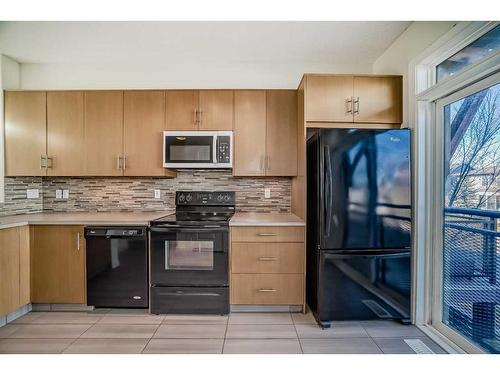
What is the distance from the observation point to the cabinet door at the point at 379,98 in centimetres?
255

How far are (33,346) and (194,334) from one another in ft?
3.73

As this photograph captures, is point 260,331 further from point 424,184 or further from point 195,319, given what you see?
point 424,184

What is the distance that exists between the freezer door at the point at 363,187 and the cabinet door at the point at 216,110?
1.08m

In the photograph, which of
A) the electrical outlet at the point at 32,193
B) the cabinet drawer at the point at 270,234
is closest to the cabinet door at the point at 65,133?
the electrical outlet at the point at 32,193

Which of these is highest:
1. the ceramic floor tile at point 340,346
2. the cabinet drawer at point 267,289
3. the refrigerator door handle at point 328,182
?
the refrigerator door handle at point 328,182

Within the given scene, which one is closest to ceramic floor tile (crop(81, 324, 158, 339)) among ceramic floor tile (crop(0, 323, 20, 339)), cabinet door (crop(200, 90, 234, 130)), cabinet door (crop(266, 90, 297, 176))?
ceramic floor tile (crop(0, 323, 20, 339))

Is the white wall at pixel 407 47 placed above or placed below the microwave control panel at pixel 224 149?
above

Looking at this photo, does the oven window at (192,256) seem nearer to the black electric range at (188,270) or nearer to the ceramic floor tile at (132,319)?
the black electric range at (188,270)

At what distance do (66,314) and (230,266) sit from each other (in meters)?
1.51

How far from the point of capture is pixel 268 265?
253 centimetres

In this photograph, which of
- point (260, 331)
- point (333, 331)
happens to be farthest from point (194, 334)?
point (333, 331)

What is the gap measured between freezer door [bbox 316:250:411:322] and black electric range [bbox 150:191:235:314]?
84 cm

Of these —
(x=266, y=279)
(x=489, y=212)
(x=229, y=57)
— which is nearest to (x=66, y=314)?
(x=266, y=279)

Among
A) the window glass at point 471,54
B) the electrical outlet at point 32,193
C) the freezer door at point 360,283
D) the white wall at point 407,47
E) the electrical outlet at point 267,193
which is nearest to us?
the window glass at point 471,54
